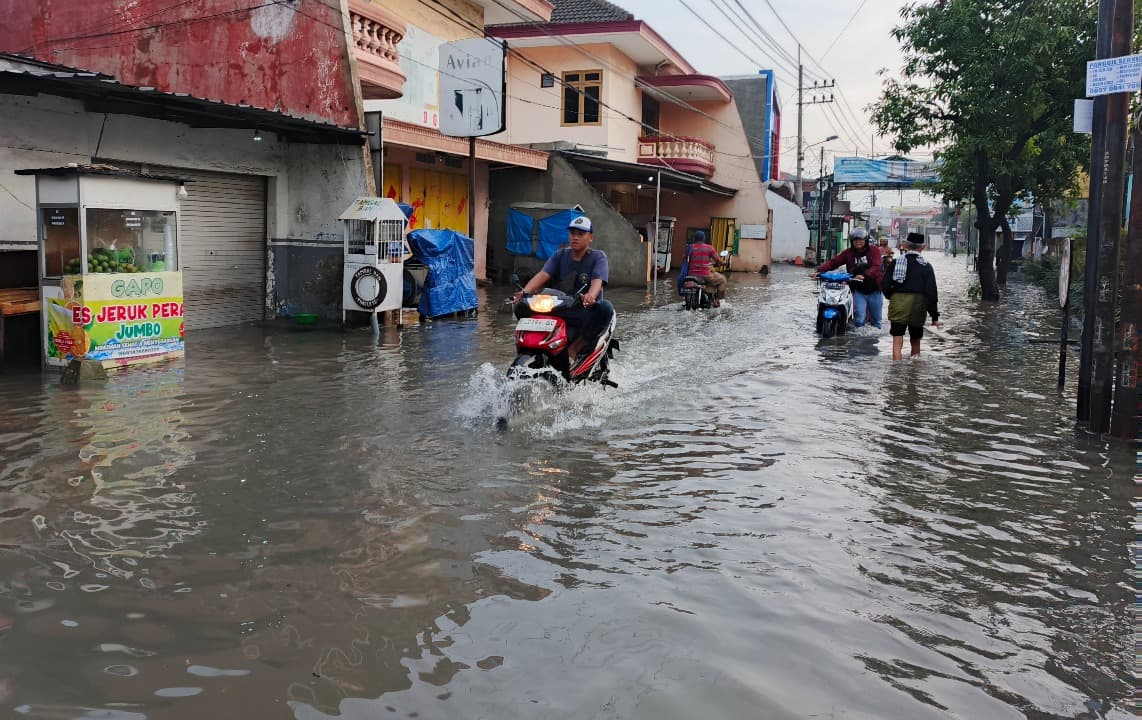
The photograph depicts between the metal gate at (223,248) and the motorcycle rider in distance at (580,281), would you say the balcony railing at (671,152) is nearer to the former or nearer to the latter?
the metal gate at (223,248)

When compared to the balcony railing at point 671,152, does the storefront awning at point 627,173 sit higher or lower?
lower

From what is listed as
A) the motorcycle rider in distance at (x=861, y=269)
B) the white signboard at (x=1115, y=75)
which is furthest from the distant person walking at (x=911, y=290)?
the white signboard at (x=1115, y=75)

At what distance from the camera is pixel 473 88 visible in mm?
16203

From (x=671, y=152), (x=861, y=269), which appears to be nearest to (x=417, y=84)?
(x=861, y=269)

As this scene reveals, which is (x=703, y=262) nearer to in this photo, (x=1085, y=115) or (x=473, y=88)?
(x=473, y=88)

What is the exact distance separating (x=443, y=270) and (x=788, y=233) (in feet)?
116

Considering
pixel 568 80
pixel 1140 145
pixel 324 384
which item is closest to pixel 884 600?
pixel 1140 145

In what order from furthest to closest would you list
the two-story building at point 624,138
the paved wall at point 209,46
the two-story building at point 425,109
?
the two-story building at point 624,138
the two-story building at point 425,109
the paved wall at point 209,46

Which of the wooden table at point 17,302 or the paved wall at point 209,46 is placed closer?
the wooden table at point 17,302

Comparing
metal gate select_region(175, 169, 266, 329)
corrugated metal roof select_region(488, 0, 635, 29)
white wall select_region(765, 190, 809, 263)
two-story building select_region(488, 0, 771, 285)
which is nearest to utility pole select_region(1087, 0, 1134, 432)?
metal gate select_region(175, 169, 266, 329)

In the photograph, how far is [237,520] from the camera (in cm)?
489

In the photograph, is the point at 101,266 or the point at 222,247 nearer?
the point at 101,266

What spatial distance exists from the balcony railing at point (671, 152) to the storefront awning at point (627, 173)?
0.89 m

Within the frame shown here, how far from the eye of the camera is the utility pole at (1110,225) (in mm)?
7203
